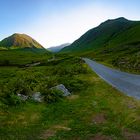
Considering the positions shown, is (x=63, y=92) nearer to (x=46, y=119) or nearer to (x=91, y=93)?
(x=91, y=93)

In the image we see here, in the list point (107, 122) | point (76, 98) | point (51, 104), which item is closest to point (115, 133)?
point (107, 122)

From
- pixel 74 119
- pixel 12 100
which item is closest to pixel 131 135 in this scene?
pixel 74 119

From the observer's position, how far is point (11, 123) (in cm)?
2205

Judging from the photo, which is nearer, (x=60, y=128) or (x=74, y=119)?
(x=60, y=128)

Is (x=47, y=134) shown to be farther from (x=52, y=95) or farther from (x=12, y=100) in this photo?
(x=52, y=95)

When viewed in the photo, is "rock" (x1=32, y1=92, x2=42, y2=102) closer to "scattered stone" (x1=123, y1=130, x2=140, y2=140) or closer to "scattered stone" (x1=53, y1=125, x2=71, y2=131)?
"scattered stone" (x1=53, y1=125, x2=71, y2=131)

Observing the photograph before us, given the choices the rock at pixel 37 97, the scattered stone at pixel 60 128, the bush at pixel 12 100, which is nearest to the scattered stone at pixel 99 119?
the scattered stone at pixel 60 128

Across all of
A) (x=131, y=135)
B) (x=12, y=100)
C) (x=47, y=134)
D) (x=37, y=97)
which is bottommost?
(x=131, y=135)

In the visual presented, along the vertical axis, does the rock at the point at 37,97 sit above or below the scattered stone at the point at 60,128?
above

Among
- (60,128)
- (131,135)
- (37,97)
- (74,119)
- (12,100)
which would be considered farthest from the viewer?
(37,97)

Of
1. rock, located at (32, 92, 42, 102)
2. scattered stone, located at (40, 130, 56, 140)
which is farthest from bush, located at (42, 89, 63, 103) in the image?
scattered stone, located at (40, 130, 56, 140)

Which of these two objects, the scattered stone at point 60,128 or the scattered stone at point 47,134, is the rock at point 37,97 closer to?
the scattered stone at point 60,128

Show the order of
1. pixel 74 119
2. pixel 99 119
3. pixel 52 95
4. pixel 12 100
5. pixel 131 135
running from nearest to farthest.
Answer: pixel 131 135 → pixel 99 119 → pixel 74 119 → pixel 12 100 → pixel 52 95

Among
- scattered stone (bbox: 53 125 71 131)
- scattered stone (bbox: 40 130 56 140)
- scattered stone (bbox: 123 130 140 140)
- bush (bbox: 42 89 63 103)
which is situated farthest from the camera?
bush (bbox: 42 89 63 103)
